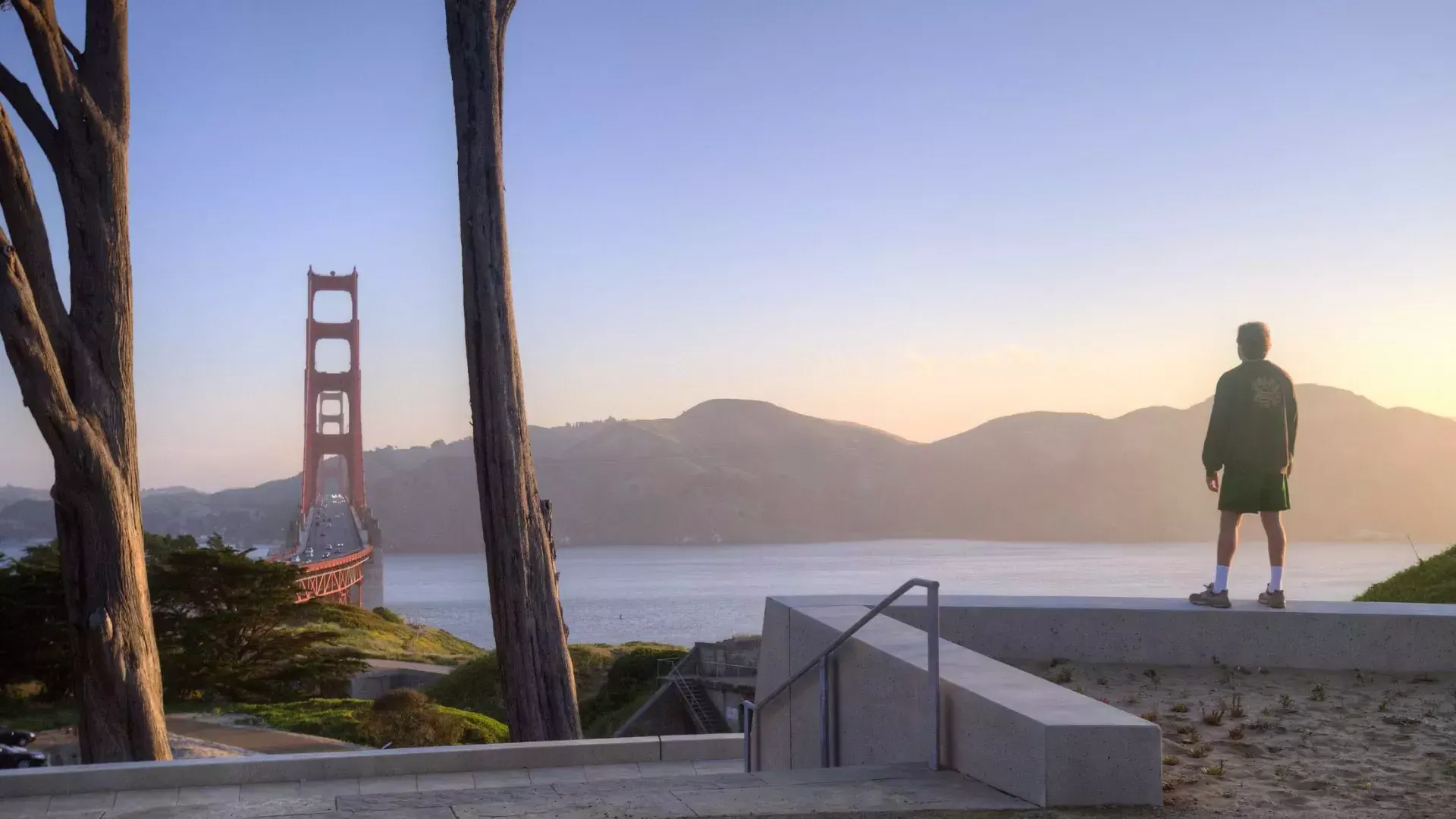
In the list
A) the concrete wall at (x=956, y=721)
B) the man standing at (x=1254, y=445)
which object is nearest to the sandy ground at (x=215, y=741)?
the concrete wall at (x=956, y=721)

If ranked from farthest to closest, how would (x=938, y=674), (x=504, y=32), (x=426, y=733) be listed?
(x=426, y=733)
(x=504, y=32)
(x=938, y=674)

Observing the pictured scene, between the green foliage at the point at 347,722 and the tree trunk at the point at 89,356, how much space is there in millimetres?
6676

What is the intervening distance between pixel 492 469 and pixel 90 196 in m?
2.65

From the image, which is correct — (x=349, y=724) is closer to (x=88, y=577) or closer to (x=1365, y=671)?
(x=88, y=577)

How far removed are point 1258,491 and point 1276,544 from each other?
270mm

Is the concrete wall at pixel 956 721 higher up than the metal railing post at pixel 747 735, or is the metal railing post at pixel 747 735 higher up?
the concrete wall at pixel 956 721

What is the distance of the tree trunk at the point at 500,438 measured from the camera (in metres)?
7.11

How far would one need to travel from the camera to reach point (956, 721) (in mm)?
3494

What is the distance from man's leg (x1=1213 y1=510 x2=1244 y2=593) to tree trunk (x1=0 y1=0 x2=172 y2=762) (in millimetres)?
5352

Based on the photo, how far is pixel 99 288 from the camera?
6625mm

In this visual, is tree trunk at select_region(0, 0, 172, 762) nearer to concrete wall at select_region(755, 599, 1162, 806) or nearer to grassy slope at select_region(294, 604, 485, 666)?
concrete wall at select_region(755, 599, 1162, 806)

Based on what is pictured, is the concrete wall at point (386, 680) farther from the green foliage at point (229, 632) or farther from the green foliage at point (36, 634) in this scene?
the green foliage at point (36, 634)

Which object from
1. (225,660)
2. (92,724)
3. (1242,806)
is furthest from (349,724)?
(1242,806)

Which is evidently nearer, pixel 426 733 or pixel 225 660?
pixel 426 733
